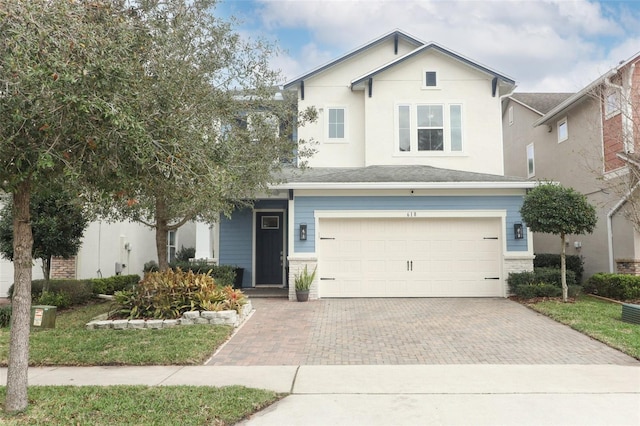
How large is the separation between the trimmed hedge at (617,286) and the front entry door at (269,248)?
9321 mm

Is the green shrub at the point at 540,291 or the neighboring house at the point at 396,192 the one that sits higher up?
the neighboring house at the point at 396,192

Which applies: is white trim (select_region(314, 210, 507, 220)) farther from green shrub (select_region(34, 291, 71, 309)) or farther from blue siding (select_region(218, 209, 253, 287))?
green shrub (select_region(34, 291, 71, 309))

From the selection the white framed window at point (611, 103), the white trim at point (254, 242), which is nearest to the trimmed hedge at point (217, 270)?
the white trim at point (254, 242)

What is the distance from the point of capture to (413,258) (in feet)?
41.7

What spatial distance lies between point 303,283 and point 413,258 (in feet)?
10.3

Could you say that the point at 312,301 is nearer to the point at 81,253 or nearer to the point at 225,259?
the point at 225,259

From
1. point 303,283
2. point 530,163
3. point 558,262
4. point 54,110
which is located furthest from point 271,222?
A: point 530,163

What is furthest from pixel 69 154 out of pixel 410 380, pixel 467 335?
pixel 467 335

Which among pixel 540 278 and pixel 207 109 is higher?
pixel 207 109

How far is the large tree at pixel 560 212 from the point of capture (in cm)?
1088

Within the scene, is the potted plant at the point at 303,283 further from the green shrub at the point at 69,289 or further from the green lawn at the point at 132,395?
the green shrub at the point at 69,289

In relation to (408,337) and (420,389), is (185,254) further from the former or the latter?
(420,389)

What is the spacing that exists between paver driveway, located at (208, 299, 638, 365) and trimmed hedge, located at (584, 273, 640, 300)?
2.94 m

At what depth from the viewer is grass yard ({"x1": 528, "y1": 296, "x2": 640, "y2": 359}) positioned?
732 cm
